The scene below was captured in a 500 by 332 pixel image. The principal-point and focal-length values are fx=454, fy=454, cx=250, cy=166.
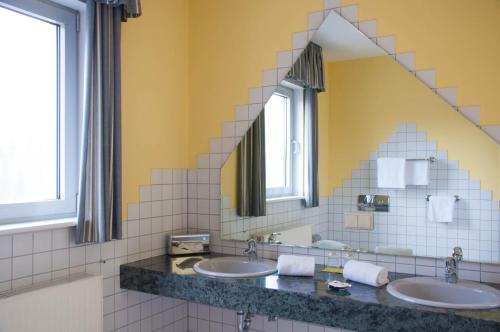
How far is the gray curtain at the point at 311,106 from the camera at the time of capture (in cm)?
244

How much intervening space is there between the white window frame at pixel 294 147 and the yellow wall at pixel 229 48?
0.22 metres

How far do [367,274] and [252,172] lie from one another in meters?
0.95

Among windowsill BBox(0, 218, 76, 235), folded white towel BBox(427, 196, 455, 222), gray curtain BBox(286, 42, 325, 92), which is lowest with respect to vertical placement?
windowsill BBox(0, 218, 76, 235)

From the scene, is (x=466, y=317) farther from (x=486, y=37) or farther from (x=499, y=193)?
(x=486, y=37)

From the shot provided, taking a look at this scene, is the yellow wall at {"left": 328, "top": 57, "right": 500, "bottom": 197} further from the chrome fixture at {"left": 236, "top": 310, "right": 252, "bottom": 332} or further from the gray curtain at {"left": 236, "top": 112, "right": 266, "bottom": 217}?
the chrome fixture at {"left": 236, "top": 310, "right": 252, "bottom": 332}

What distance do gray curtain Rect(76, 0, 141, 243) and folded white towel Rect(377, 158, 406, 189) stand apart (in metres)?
1.30

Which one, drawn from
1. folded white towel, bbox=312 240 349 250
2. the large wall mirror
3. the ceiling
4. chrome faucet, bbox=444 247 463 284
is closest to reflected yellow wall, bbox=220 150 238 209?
the large wall mirror

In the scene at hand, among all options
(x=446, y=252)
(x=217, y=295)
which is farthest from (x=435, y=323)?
(x=217, y=295)

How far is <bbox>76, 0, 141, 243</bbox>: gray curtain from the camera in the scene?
2.11m

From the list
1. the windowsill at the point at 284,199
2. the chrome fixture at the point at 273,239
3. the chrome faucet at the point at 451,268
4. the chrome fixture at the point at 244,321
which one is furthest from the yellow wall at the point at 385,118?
the chrome fixture at the point at 244,321

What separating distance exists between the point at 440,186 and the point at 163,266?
4.66 feet

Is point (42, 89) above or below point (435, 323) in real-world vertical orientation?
above

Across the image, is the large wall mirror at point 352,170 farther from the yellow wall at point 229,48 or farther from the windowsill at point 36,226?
the windowsill at point 36,226

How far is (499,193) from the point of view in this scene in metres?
1.99
